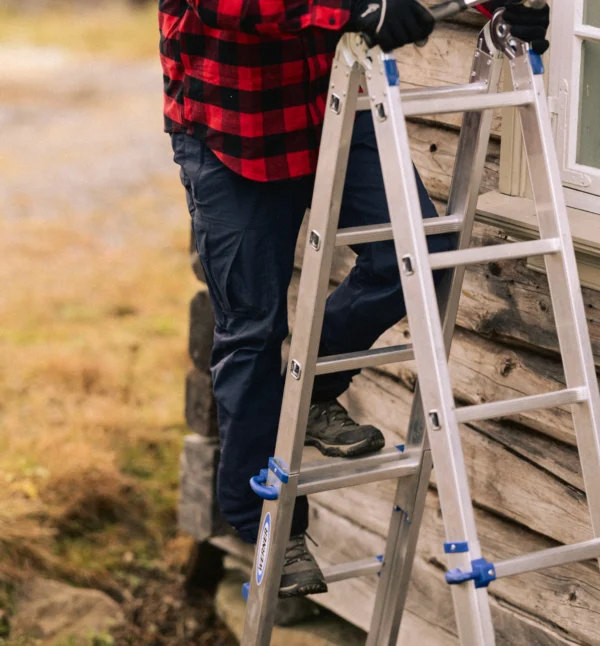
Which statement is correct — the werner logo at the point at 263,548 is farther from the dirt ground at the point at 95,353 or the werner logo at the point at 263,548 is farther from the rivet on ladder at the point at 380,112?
the dirt ground at the point at 95,353

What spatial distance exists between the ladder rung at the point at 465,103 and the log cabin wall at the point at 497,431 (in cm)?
46

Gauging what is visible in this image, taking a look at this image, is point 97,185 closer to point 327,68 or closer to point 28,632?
point 28,632

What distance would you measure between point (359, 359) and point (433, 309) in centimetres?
37

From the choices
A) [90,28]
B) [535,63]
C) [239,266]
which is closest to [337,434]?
[239,266]

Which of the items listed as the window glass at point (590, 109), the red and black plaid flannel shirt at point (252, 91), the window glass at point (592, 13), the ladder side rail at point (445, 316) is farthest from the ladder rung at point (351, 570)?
the window glass at point (592, 13)

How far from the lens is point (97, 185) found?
8164 mm

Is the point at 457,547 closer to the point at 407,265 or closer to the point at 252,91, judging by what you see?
the point at 407,265

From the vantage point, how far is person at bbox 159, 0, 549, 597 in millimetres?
2125

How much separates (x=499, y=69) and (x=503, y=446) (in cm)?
99

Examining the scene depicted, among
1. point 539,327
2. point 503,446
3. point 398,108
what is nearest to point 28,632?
point 503,446

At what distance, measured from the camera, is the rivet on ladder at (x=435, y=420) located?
5.80ft

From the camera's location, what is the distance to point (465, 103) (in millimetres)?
1836

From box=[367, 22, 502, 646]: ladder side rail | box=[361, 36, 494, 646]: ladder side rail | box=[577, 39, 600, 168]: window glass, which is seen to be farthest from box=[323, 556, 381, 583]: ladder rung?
box=[577, 39, 600, 168]: window glass

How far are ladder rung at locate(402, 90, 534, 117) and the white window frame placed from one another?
1.20 ft
